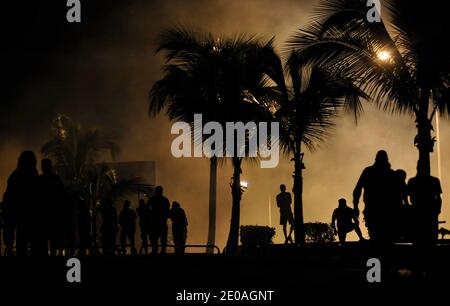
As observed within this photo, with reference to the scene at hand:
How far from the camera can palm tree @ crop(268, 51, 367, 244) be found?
21859mm

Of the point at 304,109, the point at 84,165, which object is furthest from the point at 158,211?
the point at 84,165

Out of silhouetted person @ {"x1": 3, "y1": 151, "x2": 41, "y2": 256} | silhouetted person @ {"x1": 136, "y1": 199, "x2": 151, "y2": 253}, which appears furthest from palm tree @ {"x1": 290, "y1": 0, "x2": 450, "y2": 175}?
silhouetted person @ {"x1": 3, "y1": 151, "x2": 41, "y2": 256}

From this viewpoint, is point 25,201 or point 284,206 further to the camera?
A: point 284,206

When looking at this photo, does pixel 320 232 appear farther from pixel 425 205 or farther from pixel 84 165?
pixel 425 205

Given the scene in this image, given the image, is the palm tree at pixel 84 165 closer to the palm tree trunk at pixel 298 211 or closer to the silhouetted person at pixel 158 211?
the palm tree trunk at pixel 298 211

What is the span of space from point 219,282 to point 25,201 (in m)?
3.28

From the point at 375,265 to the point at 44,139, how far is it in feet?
107

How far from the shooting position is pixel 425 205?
13.5m

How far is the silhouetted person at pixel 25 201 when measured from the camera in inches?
456

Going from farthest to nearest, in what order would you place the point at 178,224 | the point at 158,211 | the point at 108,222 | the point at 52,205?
the point at 108,222
the point at 178,224
the point at 158,211
the point at 52,205

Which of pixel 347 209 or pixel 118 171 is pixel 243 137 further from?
pixel 118 171

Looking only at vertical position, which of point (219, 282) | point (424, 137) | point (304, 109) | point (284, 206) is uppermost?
point (304, 109)
